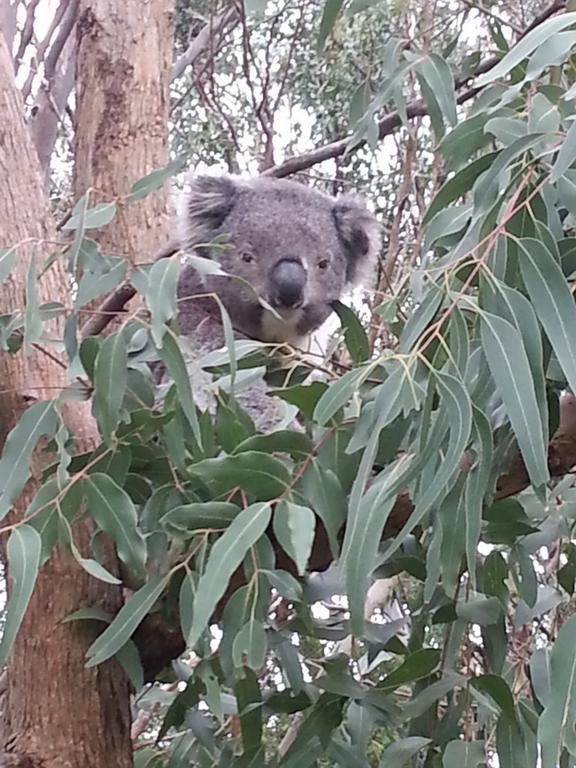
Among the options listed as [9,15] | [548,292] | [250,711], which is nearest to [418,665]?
[250,711]

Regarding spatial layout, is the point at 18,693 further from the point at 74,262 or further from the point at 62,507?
the point at 74,262

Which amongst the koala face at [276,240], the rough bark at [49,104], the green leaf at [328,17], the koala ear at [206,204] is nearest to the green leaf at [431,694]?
the green leaf at [328,17]

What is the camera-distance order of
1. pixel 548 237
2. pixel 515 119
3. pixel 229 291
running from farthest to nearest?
pixel 229 291 < pixel 515 119 < pixel 548 237

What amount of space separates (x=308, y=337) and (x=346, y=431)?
1281 mm

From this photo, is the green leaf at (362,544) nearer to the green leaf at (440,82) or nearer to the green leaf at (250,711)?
the green leaf at (250,711)

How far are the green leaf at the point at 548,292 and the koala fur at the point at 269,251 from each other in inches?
50.1

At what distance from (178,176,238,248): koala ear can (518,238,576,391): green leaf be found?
1.45m

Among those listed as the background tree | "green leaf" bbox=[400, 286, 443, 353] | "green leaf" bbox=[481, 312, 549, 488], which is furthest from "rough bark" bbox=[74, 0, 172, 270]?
"green leaf" bbox=[481, 312, 549, 488]

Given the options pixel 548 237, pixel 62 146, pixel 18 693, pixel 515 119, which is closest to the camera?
pixel 548 237

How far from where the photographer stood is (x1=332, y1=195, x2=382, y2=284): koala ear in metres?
2.51

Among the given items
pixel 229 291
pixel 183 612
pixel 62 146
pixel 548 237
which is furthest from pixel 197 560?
pixel 62 146

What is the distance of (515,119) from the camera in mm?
1152

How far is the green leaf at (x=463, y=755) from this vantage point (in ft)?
4.09

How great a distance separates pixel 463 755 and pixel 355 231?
1.45 meters
